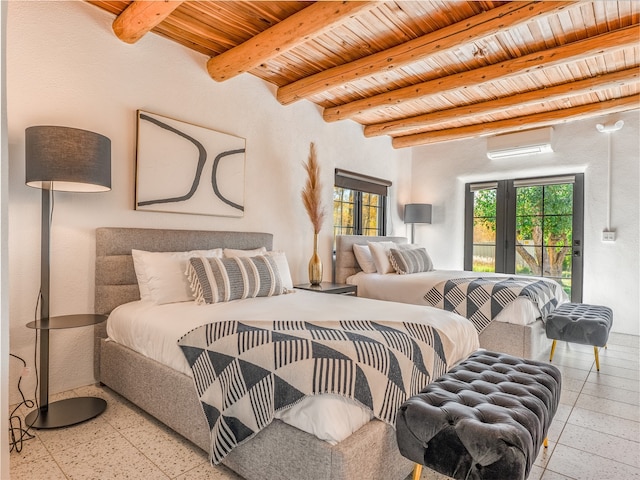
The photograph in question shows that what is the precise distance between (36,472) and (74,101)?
2.23 metres

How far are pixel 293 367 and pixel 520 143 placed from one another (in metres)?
4.79

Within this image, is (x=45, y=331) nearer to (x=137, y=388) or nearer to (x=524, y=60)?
(x=137, y=388)

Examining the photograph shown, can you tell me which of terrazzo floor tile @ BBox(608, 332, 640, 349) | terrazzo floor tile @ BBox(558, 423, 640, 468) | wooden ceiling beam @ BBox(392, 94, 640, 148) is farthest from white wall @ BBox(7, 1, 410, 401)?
terrazzo floor tile @ BBox(608, 332, 640, 349)

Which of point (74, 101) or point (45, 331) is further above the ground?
point (74, 101)

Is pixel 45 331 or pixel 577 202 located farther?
pixel 577 202

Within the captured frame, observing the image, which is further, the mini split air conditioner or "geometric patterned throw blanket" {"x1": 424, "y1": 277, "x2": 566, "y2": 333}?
the mini split air conditioner

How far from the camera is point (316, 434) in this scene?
1308 mm

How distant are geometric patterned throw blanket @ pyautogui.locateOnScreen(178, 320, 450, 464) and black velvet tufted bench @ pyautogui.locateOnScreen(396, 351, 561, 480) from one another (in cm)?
13

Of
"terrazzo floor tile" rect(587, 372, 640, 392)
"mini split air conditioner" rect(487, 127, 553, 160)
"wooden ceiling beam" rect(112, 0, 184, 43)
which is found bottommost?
"terrazzo floor tile" rect(587, 372, 640, 392)

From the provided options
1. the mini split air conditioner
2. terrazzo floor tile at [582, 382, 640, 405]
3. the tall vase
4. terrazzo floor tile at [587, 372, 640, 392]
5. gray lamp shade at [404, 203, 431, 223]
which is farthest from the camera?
gray lamp shade at [404, 203, 431, 223]

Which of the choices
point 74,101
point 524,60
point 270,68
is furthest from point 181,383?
point 524,60

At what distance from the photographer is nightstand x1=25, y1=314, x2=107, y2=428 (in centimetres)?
203

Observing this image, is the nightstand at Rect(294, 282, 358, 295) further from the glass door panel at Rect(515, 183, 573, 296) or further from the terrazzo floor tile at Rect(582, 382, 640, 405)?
the glass door panel at Rect(515, 183, 573, 296)

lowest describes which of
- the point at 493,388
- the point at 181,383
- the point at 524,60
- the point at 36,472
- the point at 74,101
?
the point at 36,472
